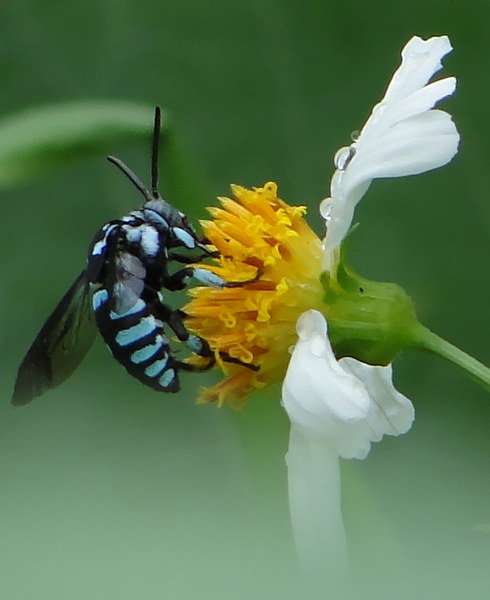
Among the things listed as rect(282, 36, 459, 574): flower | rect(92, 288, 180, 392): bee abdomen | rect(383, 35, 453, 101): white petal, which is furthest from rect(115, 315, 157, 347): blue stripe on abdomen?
rect(383, 35, 453, 101): white petal

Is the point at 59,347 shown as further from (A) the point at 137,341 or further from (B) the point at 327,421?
(B) the point at 327,421

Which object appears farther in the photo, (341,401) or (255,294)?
(255,294)

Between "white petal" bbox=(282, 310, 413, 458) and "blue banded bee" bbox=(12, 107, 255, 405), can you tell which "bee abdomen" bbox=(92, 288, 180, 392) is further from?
"white petal" bbox=(282, 310, 413, 458)

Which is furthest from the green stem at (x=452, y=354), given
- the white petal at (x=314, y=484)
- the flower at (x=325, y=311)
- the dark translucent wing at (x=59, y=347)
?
the dark translucent wing at (x=59, y=347)

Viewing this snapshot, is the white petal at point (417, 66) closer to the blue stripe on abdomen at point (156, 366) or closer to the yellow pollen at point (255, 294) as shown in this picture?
the yellow pollen at point (255, 294)

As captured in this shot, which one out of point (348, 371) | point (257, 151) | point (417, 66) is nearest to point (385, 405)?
point (348, 371)

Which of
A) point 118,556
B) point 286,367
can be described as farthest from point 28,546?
point 286,367

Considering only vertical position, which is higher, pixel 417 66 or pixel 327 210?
pixel 417 66

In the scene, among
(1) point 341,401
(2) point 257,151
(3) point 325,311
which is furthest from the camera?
(2) point 257,151

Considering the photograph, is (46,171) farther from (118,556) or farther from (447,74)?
(118,556)
